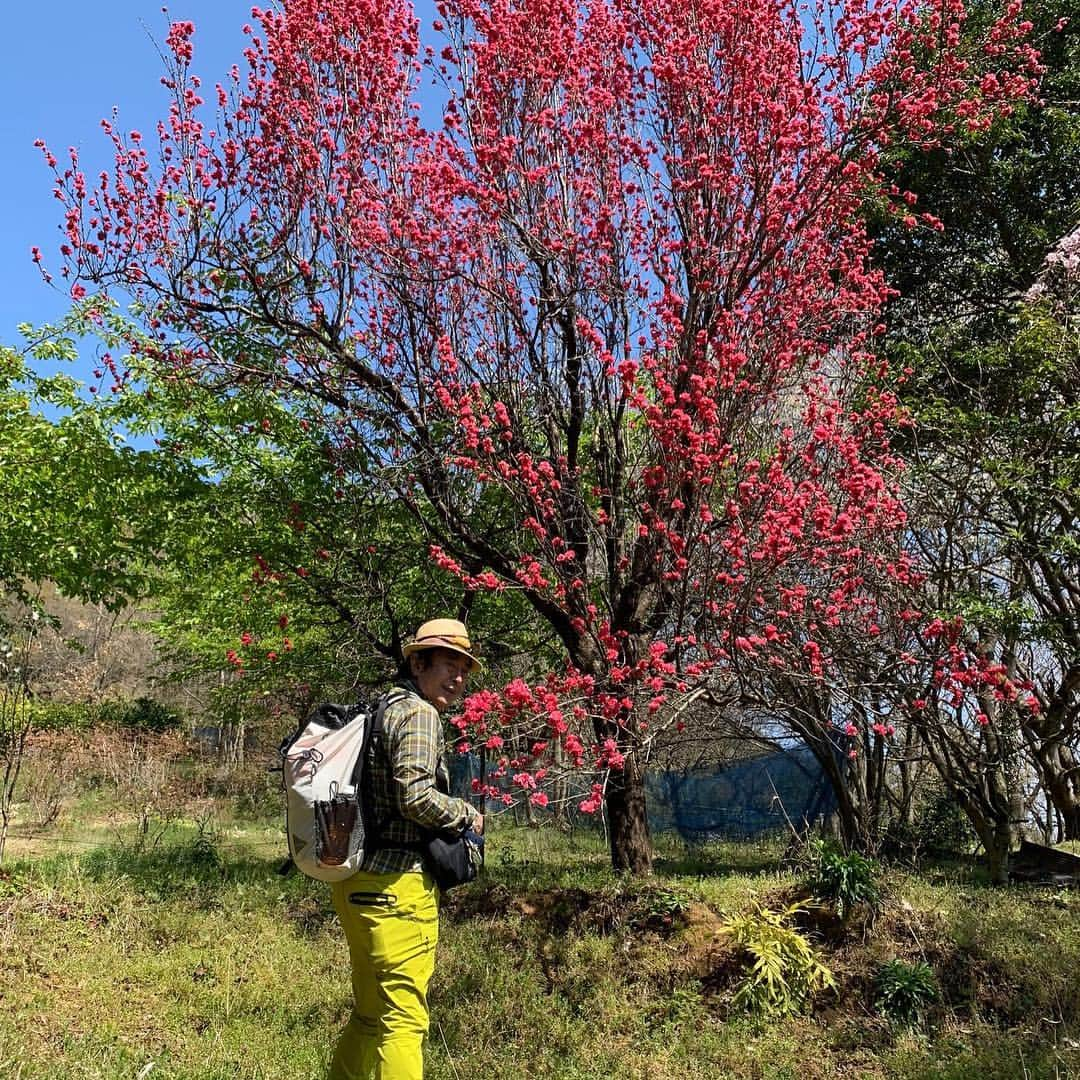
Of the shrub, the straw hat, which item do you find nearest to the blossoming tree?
the straw hat

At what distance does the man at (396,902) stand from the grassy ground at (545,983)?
65.7 inches

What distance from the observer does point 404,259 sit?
20.1 ft

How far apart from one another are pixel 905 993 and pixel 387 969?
10.6 ft

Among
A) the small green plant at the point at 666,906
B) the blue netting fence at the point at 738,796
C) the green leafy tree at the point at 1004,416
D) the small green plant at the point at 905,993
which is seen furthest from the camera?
the blue netting fence at the point at 738,796

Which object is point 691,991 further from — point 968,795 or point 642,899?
point 968,795

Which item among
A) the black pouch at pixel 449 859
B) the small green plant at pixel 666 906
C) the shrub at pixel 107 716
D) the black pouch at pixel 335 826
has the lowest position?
the small green plant at pixel 666 906

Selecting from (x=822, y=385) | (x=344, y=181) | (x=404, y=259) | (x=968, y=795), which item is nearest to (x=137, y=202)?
(x=344, y=181)

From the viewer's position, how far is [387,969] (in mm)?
2598

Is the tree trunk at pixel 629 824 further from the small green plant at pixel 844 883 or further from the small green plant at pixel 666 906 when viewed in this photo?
the small green plant at pixel 844 883

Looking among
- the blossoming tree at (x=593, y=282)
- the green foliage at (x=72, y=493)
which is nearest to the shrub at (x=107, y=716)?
the green foliage at (x=72, y=493)

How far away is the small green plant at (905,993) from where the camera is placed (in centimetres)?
429

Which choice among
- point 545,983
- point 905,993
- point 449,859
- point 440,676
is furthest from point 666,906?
point 440,676

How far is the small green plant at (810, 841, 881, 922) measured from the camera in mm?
5086

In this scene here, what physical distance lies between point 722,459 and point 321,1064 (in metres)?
4.08
